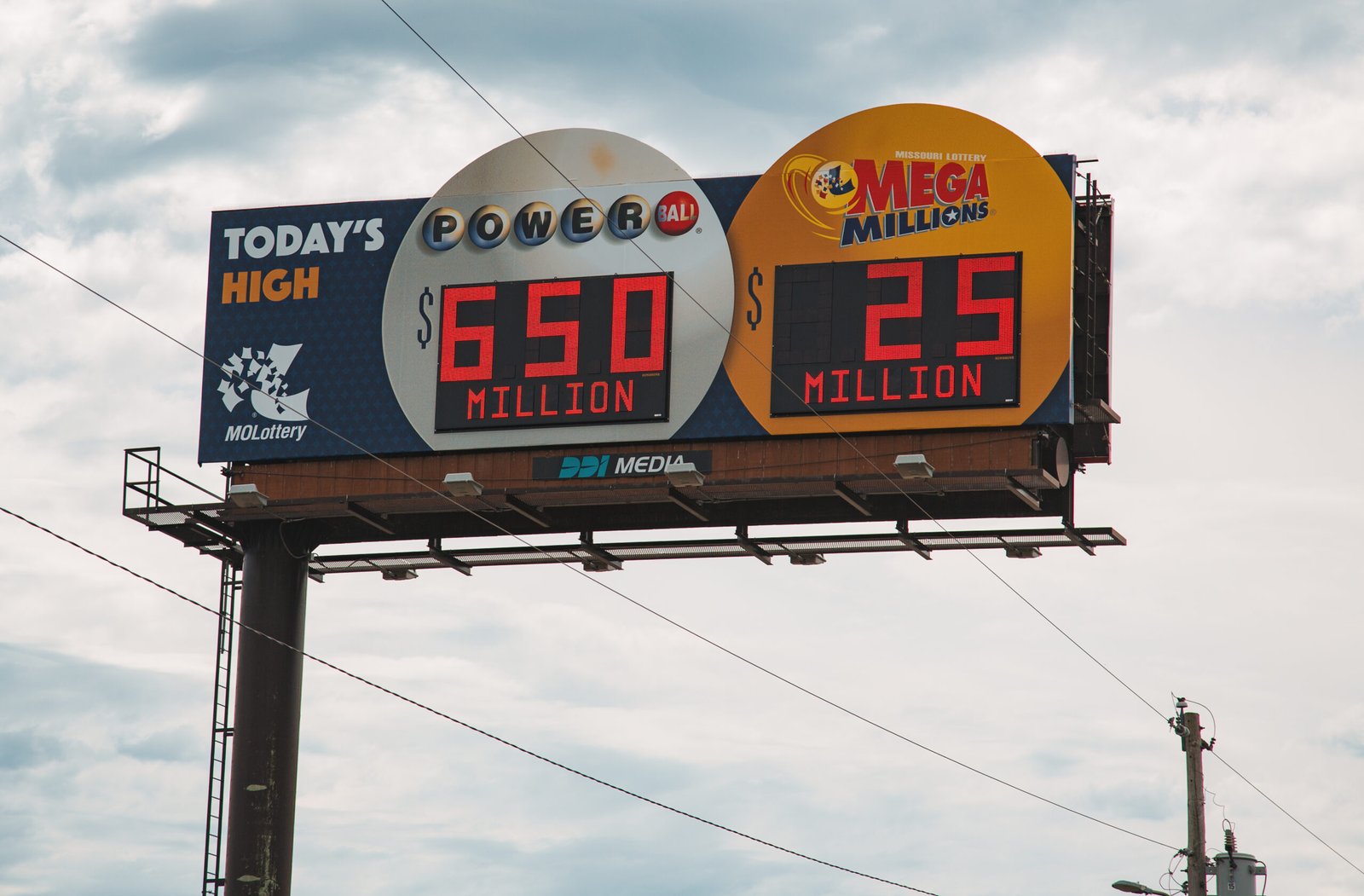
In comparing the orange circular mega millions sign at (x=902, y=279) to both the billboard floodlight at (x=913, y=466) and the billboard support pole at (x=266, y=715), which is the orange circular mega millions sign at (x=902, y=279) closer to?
the billboard floodlight at (x=913, y=466)

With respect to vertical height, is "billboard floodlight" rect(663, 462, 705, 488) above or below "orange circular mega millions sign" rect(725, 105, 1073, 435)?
below

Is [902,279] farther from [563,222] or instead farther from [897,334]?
[563,222]

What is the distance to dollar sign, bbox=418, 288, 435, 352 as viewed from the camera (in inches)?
1441

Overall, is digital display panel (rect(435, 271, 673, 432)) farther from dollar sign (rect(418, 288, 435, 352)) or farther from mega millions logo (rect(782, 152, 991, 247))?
mega millions logo (rect(782, 152, 991, 247))

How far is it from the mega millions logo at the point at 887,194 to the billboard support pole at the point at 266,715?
370 inches

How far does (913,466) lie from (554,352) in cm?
581

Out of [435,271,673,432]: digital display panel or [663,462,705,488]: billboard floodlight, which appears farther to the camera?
[435,271,673,432]: digital display panel

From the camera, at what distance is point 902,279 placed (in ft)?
114

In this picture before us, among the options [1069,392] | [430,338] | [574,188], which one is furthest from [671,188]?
[1069,392]

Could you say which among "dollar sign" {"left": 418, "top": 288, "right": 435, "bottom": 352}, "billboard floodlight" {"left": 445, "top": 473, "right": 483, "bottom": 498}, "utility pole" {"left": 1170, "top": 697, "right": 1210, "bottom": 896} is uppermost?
"dollar sign" {"left": 418, "top": 288, "right": 435, "bottom": 352}

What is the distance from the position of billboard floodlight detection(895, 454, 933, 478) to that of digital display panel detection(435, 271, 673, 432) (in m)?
3.69

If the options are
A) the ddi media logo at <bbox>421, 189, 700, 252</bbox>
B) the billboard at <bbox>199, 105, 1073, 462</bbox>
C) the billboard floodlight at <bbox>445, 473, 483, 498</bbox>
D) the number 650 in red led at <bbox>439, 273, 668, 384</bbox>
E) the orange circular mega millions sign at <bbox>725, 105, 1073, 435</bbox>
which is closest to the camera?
the orange circular mega millions sign at <bbox>725, 105, 1073, 435</bbox>

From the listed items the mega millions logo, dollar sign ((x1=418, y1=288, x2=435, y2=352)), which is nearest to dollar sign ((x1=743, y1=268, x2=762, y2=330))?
the mega millions logo

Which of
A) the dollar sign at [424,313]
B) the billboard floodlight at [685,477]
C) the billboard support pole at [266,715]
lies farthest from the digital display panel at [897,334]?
the billboard support pole at [266,715]
